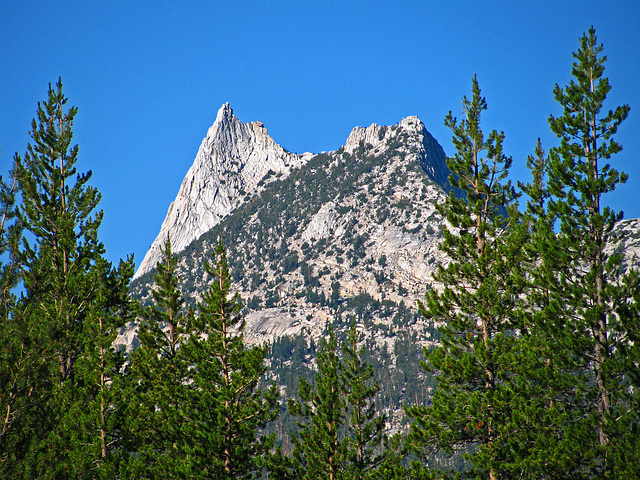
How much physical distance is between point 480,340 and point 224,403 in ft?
40.2

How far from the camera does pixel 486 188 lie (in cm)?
3102

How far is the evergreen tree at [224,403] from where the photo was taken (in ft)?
94.2

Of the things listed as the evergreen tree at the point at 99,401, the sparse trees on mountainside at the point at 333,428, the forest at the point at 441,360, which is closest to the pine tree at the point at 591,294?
the forest at the point at 441,360

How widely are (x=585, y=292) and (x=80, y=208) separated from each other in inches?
1071

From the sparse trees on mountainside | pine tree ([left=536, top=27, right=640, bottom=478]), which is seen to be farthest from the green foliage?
pine tree ([left=536, top=27, right=640, bottom=478])

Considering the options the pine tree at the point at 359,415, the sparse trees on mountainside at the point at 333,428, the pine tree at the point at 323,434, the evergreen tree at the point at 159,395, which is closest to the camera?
the evergreen tree at the point at 159,395

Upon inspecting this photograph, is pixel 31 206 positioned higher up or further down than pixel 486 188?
higher up

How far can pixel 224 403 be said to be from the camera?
97.4 feet

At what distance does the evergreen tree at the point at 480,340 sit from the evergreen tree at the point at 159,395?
11313 mm

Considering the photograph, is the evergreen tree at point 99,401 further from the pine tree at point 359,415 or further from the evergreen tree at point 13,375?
the pine tree at point 359,415

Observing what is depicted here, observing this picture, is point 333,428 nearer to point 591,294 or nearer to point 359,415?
Answer: point 359,415

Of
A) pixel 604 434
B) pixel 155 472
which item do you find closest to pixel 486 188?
pixel 604 434

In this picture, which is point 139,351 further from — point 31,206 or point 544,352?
point 544,352

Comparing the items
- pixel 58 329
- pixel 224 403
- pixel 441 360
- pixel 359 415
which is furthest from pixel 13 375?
pixel 359 415
